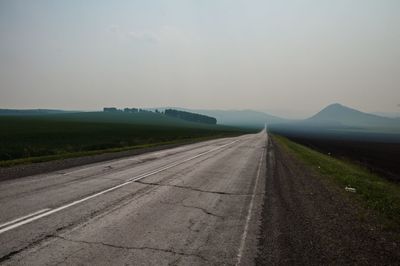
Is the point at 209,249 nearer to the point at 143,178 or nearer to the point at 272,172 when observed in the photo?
the point at 143,178

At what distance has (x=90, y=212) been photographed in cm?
807

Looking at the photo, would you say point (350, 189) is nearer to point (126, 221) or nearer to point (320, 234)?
point (320, 234)

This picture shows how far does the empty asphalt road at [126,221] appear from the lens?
18.5ft

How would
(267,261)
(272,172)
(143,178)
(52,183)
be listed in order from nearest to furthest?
(267,261), (52,183), (143,178), (272,172)

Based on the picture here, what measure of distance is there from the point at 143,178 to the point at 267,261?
8.50 m

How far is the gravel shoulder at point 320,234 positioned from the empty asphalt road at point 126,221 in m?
0.39

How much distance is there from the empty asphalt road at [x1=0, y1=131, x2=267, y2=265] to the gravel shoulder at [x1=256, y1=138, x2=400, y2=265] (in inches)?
15.5

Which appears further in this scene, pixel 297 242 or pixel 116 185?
pixel 116 185

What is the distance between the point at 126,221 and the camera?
24.9 feet

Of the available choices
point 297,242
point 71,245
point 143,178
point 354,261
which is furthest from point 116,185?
point 354,261

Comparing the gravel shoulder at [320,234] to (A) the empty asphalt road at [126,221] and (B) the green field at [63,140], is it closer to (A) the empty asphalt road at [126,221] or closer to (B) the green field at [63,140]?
(A) the empty asphalt road at [126,221]

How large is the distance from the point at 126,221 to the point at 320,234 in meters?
4.16

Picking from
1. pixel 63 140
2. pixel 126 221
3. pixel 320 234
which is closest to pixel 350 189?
pixel 320 234

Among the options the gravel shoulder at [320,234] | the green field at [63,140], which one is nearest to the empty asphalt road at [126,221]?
the gravel shoulder at [320,234]
